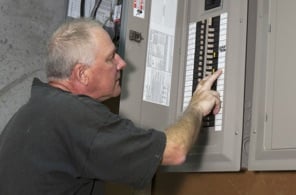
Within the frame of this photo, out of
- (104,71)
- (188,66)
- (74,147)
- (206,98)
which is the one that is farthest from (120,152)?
(188,66)

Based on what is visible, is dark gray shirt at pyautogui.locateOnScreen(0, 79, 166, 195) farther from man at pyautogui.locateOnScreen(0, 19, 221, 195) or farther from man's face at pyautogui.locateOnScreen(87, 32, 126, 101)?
man's face at pyautogui.locateOnScreen(87, 32, 126, 101)

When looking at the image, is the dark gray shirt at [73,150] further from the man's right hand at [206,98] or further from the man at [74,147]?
the man's right hand at [206,98]

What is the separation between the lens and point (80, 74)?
67.1 inches

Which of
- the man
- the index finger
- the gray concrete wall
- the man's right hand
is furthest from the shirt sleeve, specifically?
the gray concrete wall

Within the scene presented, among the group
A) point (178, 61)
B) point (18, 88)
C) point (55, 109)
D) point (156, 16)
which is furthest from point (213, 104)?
point (18, 88)

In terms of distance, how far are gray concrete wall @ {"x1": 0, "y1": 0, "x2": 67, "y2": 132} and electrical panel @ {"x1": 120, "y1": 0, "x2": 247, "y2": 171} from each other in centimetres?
64

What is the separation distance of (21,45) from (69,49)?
2.83 feet

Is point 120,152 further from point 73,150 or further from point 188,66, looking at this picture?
point 188,66

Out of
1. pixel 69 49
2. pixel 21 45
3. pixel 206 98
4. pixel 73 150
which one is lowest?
pixel 73 150

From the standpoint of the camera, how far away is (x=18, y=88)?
2.43 metres

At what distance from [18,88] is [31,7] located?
40 centimetres

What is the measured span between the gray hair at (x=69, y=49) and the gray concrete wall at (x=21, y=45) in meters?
0.75

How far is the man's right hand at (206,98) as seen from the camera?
1849 millimetres

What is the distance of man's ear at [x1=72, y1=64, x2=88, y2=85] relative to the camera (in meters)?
1.69
